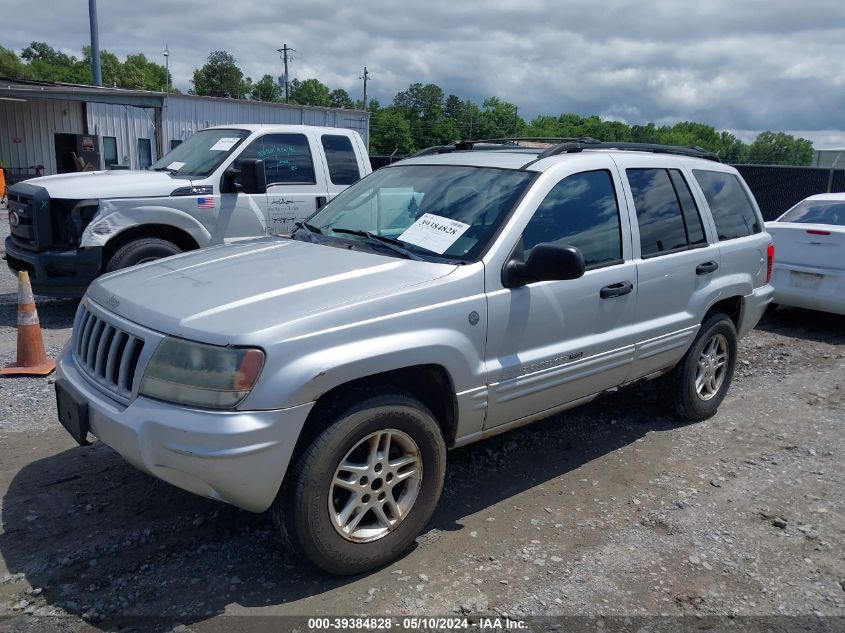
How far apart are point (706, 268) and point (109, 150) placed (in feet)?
81.4

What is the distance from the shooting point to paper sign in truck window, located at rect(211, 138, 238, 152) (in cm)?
784

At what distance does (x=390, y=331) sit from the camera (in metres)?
3.11

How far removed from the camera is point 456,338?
3.33 m

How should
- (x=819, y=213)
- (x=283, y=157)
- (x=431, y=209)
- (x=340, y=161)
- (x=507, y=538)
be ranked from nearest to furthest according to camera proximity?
(x=507, y=538) → (x=431, y=209) → (x=283, y=157) → (x=340, y=161) → (x=819, y=213)

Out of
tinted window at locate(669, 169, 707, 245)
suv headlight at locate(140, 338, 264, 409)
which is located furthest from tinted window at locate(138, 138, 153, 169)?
suv headlight at locate(140, 338, 264, 409)

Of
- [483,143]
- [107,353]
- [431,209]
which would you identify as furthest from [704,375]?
[107,353]

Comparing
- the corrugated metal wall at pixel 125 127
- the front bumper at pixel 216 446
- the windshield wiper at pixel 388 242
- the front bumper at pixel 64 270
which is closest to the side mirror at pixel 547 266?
the windshield wiper at pixel 388 242

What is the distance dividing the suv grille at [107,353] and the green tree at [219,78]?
309 ft

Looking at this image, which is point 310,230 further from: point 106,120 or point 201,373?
point 106,120

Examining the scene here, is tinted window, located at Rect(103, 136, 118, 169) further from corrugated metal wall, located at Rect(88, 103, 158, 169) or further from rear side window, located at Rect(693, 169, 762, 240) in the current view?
rear side window, located at Rect(693, 169, 762, 240)

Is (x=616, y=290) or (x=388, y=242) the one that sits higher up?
(x=388, y=242)

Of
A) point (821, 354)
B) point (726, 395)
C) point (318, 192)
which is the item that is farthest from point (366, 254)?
point (821, 354)

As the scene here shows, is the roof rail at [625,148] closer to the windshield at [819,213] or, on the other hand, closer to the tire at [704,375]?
the tire at [704,375]

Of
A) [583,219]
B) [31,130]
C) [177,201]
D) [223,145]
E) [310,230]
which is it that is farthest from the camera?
[31,130]
